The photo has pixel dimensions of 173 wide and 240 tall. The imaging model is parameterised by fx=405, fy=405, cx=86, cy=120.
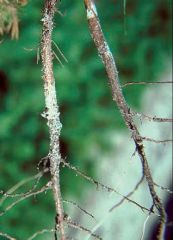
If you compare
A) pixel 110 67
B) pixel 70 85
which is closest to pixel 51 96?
pixel 110 67

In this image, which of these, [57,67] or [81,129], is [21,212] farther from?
[57,67]

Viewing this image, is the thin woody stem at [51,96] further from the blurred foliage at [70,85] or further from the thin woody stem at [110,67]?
the blurred foliage at [70,85]

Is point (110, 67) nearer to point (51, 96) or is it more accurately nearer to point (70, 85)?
point (51, 96)

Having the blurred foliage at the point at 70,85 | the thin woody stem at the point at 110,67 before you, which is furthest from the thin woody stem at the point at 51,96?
the blurred foliage at the point at 70,85

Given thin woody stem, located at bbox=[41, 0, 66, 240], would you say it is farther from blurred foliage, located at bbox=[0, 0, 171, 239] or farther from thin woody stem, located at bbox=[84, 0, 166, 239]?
blurred foliage, located at bbox=[0, 0, 171, 239]

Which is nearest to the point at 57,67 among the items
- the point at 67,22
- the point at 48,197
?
the point at 67,22
